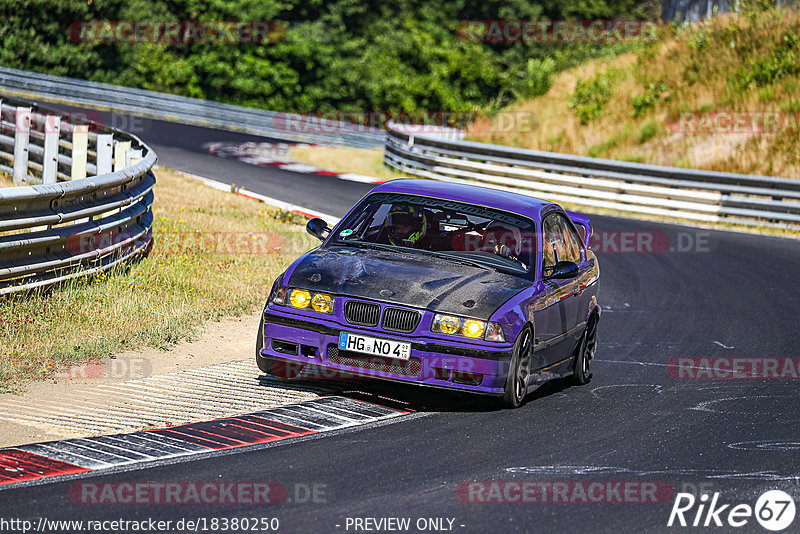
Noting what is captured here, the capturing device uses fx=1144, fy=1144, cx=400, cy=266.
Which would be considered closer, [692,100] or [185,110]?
[692,100]

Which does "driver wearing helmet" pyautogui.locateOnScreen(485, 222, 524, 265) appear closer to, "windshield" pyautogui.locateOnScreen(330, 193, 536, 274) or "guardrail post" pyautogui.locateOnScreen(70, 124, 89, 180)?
"windshield" pyautogui.locateOnScreen(330, 193, 536, 274)

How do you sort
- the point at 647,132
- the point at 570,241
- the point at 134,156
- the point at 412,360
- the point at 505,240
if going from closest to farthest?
the point at 412,360 → the point at 505,240 → the point at 570,241 → the point at 134,156 → the point at 647,132

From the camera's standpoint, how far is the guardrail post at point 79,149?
1684 cm

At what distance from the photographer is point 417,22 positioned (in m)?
60.2

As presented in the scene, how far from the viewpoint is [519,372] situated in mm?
8023

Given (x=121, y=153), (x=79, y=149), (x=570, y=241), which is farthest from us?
(x=79, y=149)

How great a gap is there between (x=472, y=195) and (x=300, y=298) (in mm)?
1984

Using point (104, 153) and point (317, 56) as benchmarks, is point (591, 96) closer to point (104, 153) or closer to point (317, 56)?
point (104, 153)

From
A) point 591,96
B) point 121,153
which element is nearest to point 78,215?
point 121,153

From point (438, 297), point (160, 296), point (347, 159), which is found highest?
point (438, 297)

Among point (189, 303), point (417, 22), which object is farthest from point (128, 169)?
point (417, 22)

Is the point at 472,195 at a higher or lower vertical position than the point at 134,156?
higher

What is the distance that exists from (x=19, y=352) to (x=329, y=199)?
1346 cm

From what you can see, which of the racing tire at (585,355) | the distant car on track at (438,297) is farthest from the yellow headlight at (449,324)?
the racing tire at (585,355)
